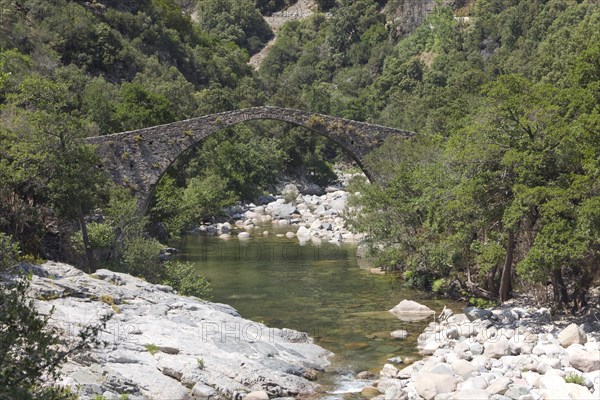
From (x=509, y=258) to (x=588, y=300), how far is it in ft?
7.01

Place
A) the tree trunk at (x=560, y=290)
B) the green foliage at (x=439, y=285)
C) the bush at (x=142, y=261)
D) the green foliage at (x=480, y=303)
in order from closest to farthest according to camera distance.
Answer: the tree trunk at (x=560, y=290) → the green foliage at (x=480, y=303) → the bush at (x=142, y=261) → the green foliage at (x=439, y=285)

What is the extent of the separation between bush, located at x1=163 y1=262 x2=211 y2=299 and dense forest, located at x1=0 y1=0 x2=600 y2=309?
1.24m

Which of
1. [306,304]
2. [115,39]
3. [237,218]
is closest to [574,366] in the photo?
[306,304]

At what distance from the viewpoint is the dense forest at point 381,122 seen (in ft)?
57.1

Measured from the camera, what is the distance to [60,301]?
52.0 feet

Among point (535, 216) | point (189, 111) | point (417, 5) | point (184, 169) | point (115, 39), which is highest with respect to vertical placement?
point (417, 5)

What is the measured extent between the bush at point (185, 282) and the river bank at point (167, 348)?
2770mm

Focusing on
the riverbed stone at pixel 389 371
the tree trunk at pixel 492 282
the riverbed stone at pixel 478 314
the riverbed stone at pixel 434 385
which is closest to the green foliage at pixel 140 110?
the tree trunk at pixel 492 282

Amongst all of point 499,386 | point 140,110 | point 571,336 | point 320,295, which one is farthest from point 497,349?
point 140,110

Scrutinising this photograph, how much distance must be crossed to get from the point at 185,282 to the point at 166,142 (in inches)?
504

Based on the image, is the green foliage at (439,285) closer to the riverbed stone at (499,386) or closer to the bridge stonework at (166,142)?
the riverbed stone at (499,386)

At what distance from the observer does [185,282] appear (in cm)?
2208

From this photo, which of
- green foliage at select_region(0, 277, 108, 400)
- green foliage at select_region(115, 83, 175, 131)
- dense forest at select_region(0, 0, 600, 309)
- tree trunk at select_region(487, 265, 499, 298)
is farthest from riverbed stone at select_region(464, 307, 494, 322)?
green foliage at select_region(115, 83, 175, 131)

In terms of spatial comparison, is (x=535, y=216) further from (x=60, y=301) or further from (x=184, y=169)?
(x=184, y=169)
